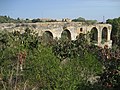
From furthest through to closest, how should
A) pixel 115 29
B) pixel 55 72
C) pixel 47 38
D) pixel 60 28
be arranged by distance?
pixel 115 29 < pixel 60 28 < pixel 47 38 < pixel 55 72

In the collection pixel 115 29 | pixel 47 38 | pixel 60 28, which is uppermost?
pixel 60 28

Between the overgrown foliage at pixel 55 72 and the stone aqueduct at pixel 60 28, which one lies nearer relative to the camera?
the overgrown foliage at pixel 55 72

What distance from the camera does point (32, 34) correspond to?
17406mm

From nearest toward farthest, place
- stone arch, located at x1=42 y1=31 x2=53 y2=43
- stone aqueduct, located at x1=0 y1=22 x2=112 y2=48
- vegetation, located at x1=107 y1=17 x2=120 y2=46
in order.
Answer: stone arch, located at x1=42 y1=31 x2=53 y2=43 → stone aqueduct, located at x1=0 y1=22 x2=112 y2=48 → vegetation, located at x1=107 y1=17 x2=120 y2=46

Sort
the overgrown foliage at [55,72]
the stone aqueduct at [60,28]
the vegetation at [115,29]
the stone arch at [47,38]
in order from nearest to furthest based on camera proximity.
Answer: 1. the overgrown foliage at [55,72]
2. the stone arch at [47,38]
3. the stone aqueduct at [60,28]
4. the vegetation at [115,29]

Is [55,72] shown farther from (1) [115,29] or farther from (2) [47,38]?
(1) [115,29]

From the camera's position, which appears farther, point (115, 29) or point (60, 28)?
point (115, 29)

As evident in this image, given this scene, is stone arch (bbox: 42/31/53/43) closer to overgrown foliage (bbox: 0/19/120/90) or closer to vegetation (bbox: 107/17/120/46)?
overgrown foliage (bbox: 0/19/120/90)

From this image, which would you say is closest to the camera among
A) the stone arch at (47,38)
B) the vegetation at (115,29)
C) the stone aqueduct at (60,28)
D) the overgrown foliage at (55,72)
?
the overgrown foliage at (55,72)

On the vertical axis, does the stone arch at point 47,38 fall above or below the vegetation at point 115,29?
above

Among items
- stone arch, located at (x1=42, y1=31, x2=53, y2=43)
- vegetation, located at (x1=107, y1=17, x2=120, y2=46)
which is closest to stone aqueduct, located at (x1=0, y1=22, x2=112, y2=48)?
stone arch, located at (x1=42, y1=31, x2=53, y2=43)

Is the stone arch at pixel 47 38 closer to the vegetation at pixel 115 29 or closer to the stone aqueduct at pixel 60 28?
the stone aqueduct at pixel 60 28

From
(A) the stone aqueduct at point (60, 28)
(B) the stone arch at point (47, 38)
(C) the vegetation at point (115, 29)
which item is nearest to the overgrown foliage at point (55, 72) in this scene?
(B) the stone arch at point (47, 38)

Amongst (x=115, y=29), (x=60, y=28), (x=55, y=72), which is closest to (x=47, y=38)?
(x=60, y=28)
